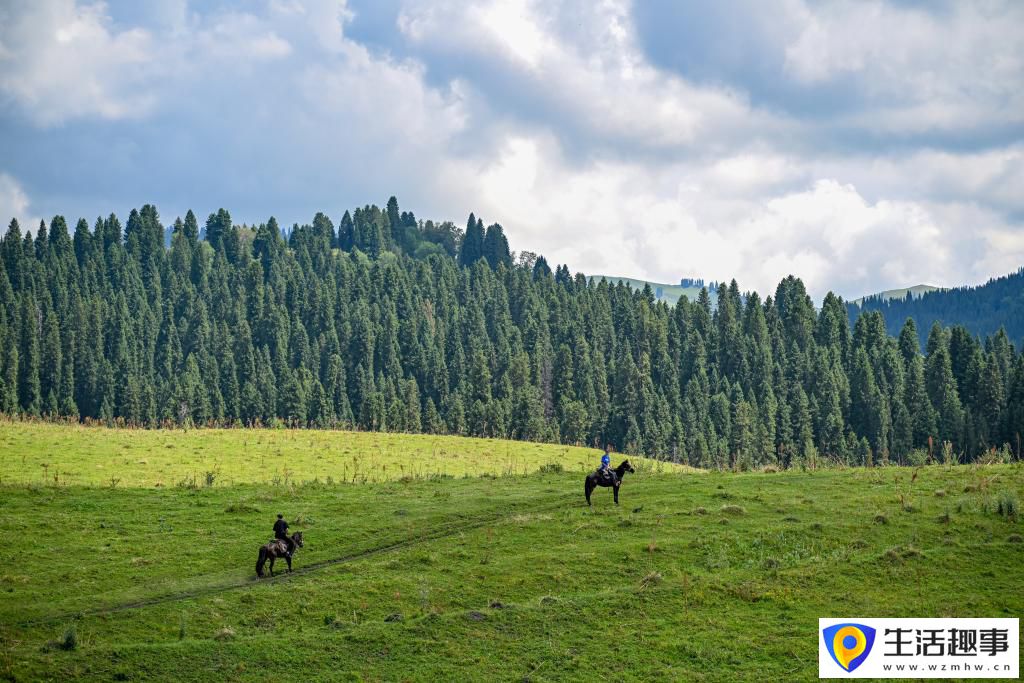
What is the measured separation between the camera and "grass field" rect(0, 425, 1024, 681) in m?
24.0

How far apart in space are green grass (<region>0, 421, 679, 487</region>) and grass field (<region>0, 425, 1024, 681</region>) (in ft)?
20.7

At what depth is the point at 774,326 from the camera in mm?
191500

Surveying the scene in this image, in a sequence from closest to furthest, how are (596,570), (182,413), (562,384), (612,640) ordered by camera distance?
(612,640)
(596,570)
(182,413)
(562,384)

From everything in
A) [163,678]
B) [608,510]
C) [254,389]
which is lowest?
[163,678]

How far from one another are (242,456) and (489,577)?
34010 millimetres

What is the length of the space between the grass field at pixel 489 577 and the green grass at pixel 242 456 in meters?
6.32

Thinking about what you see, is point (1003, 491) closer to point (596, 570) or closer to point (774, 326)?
point (596, 570)

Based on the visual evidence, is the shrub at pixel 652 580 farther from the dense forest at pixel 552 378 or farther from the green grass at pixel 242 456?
the dense forest at pixel 552 378

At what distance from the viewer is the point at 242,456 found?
59.6m

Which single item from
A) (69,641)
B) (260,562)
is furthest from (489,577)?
(69,641)

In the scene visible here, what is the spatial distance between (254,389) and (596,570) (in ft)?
453

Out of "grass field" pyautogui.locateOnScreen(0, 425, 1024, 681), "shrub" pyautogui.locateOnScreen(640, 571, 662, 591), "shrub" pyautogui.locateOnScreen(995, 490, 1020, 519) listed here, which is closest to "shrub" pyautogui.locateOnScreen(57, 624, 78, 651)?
"grass field" pyautogui.locateOnScreen(0, 425, 1024, 681)

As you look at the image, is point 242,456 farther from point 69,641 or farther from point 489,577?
point 69,641

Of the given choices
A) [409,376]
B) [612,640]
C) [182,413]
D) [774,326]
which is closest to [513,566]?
[612,640]
